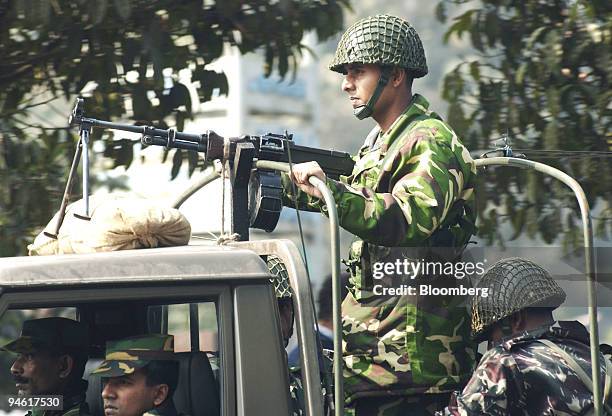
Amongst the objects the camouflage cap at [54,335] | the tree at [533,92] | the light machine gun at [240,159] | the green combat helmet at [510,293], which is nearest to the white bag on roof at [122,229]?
the light machine gun at [240,159]

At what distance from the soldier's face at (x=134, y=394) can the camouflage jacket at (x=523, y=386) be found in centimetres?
63

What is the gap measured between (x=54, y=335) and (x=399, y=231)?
2.65 feet

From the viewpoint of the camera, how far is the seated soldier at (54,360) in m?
2.71

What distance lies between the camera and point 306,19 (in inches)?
199

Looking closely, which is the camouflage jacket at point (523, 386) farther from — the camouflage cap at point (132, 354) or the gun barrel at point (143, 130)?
the gun barrel at point (143, 130)

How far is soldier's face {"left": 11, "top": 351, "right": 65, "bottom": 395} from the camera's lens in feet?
8.82

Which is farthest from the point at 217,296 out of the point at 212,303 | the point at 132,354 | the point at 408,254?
the point at 408,254

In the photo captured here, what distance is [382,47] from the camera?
3.03 m

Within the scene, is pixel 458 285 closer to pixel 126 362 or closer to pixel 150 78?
pixel 126 362

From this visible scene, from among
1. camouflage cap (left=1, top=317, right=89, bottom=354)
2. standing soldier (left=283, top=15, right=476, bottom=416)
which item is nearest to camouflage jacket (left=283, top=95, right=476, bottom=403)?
standing soldier (left=283, top=15, right=476, bottom=416)

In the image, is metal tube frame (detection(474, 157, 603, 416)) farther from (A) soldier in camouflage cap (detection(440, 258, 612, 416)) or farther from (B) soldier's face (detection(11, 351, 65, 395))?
(B) soldier's face (detection(11, 351, 65, 395))

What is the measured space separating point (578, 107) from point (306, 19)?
3.77ft

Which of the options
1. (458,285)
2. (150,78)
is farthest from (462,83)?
(458,285)

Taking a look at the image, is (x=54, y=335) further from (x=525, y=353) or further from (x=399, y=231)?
(x=525, y=353)
